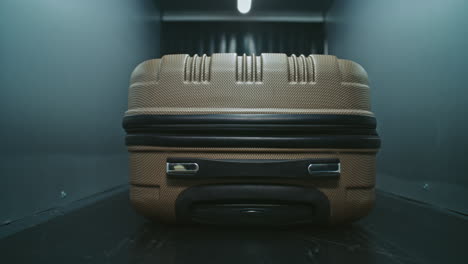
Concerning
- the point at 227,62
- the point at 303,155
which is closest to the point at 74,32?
the point at 227,62

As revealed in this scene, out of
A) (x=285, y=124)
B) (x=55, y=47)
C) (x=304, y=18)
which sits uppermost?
(x=304, y=18)

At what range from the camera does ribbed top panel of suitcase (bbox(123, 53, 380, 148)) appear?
0.70 m

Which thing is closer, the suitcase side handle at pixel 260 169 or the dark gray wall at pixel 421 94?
the suitcase side handle at pixel 260 169

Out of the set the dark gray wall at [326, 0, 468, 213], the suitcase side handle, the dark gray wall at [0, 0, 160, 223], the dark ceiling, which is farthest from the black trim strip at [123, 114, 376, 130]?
the dark ceiling

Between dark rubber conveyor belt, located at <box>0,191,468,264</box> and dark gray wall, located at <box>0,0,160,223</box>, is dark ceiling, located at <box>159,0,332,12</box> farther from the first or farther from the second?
dark rubber conveyor belt, located at <box>0,191,468,264</box>

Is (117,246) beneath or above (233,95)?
beneath

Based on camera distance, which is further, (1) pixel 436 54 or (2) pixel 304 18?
(2) pixel 304 18

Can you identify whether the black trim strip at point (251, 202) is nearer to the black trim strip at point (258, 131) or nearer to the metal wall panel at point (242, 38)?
the black trim strip at point (258, 131)

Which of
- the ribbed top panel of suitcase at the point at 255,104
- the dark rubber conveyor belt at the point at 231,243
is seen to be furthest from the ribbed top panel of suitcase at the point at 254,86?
the dark rubber conveyor belt at the point at 231,243

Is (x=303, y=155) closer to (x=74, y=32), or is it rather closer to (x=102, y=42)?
(x=74, y=32)

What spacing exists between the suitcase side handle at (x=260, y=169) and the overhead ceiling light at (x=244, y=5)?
2.09 metres

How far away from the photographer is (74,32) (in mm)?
1221

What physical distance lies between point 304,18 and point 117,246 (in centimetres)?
276

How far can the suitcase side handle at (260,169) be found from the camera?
69 cm
